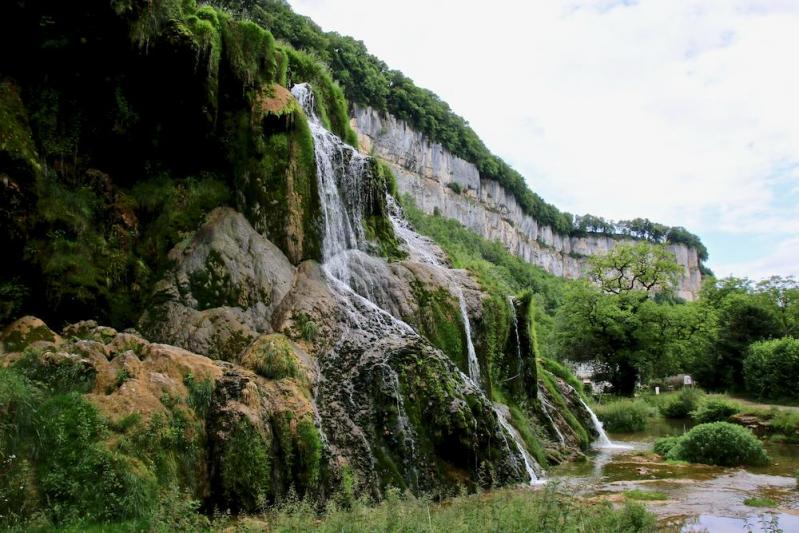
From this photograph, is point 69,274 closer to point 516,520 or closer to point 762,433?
point 516,520

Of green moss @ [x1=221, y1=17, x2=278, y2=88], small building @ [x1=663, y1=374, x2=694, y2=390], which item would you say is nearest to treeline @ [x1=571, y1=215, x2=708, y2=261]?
small building @ [x1=663, y1=374, x2=694, y2=390]

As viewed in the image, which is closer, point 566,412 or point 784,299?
point 566,412

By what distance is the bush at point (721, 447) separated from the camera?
16.7 metres

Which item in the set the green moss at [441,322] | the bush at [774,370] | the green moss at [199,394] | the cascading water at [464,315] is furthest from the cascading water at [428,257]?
the bush at [774,370]

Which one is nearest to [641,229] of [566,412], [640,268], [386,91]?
[386,91]

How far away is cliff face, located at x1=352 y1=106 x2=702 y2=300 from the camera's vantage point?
86.5 metres

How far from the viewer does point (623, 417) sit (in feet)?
94.5

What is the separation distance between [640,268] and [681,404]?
41.7 ft

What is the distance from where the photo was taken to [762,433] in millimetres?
24750

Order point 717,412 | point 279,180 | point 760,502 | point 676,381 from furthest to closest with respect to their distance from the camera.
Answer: point 676,381, point 717,412, point 279,180, point 760,502

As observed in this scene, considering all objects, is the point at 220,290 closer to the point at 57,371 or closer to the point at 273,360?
the point at 273,360

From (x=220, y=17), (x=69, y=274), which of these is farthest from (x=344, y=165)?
(x=69, y=274)

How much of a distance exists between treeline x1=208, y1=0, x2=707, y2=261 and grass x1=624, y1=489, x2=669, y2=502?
36.4m

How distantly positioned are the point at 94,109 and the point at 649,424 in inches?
1146
